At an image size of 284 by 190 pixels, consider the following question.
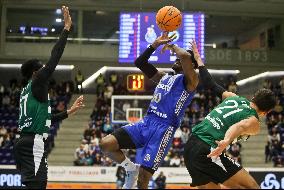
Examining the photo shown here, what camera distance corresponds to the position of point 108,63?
22094mm

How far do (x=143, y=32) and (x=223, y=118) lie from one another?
31.2 feet

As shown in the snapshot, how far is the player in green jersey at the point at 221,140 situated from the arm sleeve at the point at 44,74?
1513mm

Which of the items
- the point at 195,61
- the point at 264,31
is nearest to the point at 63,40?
the point at 195,61

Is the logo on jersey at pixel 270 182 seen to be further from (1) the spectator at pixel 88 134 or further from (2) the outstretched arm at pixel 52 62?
(2) the outstretched arm at pixel 52 62

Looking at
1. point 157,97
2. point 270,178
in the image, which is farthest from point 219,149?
point 270,178

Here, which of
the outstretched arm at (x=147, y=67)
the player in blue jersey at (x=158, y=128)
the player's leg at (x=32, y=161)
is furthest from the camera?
the outstretched arm at (x=147, y=67)

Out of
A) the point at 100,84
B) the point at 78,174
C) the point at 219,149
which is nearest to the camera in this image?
the point at 219,149

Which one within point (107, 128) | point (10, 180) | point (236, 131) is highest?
point (236, 131)

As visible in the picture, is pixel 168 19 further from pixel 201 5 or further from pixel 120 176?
pixel 201 5

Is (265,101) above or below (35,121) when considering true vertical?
above

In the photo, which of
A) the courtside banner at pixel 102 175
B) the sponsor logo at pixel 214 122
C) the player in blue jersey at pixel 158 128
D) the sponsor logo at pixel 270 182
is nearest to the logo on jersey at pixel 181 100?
the player in blue jersey at pixel 158 128

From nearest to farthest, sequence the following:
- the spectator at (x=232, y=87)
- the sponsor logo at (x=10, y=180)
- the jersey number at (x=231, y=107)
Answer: the jersey number at (x=231, y=107) → the sponsor logo at (x=10, y=180) → the spectator at (x=232, y=87)

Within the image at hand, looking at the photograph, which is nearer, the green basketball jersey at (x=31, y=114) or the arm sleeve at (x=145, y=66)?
the green basketball jersey at (x=31, y=114)

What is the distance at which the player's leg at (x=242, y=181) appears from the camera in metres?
4.64
